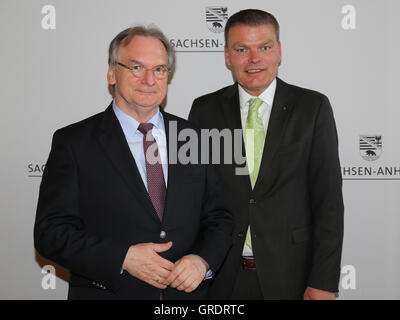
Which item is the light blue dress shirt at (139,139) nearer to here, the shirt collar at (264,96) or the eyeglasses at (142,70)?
the eyeglasses at (142,70)

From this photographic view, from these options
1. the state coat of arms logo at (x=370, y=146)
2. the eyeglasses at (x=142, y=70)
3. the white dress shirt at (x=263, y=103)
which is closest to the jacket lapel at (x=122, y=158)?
the eyeglasses at (x=142, y=70)

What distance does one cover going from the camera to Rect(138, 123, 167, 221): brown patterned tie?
2078 millimetres

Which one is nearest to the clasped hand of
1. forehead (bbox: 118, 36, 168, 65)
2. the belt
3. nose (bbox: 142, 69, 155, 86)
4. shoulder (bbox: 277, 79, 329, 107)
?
the belt

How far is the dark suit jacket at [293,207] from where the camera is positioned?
2443mm

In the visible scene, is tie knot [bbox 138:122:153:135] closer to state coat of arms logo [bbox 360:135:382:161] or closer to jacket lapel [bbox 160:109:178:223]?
jacket lapel [bbox 160:109:178:223]

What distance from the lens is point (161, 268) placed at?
1.94m

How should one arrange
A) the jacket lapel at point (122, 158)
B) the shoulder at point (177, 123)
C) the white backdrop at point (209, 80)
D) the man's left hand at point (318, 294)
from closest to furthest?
the jacket lapel at point (122, 158), the shoulder at point (177, 123), the man's left hand at point (318, 294), the white backdrop at point (209, 80)

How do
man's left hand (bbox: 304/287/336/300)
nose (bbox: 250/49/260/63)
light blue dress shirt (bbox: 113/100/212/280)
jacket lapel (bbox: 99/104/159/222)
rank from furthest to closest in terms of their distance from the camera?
nose (bbox: 250/49/260/63)
man's left hand (bbox: 304/287/336/300)
light blue dress shirt (bbox: 113/100/212/280)
jacket lapel (bbox: 99/104/159/222)

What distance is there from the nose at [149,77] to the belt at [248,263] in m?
1.10

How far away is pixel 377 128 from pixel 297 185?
122 centimetres

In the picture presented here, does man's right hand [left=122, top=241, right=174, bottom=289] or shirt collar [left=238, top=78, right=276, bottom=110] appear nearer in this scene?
man's right hand [left=122, top=241, right=174, bottom=289]

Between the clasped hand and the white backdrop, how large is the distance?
1666 mm

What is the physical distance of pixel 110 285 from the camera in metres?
1.93

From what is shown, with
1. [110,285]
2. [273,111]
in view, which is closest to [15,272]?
[110,285]
